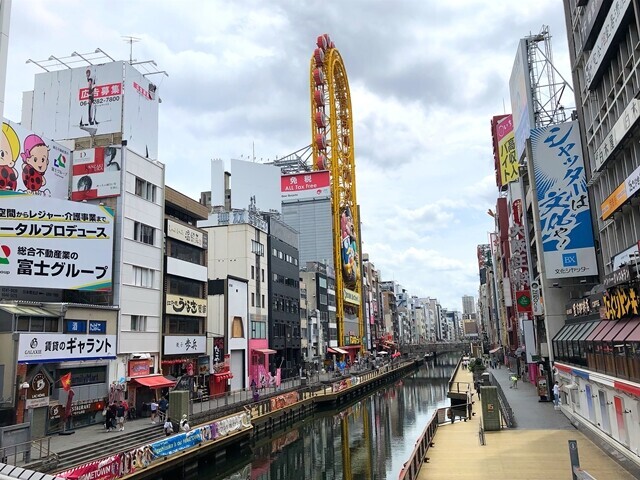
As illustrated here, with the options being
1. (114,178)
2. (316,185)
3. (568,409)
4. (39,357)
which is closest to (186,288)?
(114,178)

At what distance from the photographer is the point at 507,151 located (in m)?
72.1

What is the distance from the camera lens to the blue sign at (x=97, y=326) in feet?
108

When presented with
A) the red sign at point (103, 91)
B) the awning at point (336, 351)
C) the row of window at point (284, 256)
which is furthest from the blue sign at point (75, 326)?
the awning at point (336, 351)

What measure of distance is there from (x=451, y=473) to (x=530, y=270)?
3508 cm

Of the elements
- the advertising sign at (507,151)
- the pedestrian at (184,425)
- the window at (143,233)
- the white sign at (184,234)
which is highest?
the advertising sign at (507,151)

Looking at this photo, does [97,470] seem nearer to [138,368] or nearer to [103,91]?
[138,368]

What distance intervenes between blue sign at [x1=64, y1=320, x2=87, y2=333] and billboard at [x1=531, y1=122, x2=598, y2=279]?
103 feet

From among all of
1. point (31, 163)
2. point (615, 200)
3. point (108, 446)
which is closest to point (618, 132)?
point (615, 200)

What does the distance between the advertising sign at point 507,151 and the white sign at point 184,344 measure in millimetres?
44721

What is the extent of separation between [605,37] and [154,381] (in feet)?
112

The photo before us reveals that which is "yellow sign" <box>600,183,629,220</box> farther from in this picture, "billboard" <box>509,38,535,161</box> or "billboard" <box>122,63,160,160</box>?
"billboard" <box>122,63,160,160</box>

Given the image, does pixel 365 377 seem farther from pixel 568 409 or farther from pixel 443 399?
pixel 568 409

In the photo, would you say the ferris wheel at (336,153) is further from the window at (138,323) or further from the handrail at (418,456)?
the handrail at (418,456)

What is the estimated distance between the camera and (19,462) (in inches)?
820
